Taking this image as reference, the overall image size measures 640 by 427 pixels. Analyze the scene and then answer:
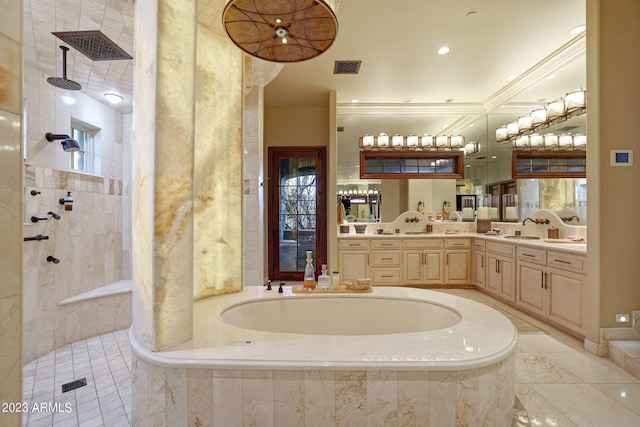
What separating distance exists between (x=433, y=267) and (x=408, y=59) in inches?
116

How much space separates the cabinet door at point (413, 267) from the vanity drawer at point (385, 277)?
0.15 m

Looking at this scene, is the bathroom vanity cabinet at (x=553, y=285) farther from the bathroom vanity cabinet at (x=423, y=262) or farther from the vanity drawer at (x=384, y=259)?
the vanity drawer at (x=384, y=259)

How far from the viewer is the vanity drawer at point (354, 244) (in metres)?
4.57

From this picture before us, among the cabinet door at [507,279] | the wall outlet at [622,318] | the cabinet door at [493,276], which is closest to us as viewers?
the wall outlet at [622,318]

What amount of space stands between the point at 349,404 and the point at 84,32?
125 inches

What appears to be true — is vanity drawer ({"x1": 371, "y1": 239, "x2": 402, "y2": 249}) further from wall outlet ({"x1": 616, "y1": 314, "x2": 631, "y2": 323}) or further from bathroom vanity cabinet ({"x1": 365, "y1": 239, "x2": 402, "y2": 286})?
wall outlet ({"x1": 616, "y1": 314, "x2": 631, "y2": 323})

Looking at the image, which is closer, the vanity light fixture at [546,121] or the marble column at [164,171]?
the marble column at [164,171]

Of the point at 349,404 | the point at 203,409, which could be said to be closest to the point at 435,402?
the point at 349,404

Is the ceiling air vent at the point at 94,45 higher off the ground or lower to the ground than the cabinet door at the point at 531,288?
higher

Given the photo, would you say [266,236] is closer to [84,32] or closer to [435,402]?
[84,32]

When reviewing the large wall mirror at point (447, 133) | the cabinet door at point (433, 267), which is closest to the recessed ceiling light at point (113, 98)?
the large wall mirror at point (447, 133)

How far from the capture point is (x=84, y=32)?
2.36 meters

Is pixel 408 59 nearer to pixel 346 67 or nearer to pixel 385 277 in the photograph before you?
pixel 346 67

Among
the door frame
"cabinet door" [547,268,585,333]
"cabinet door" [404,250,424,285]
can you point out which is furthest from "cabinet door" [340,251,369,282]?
"cabinet door" [547,268,585,333]
